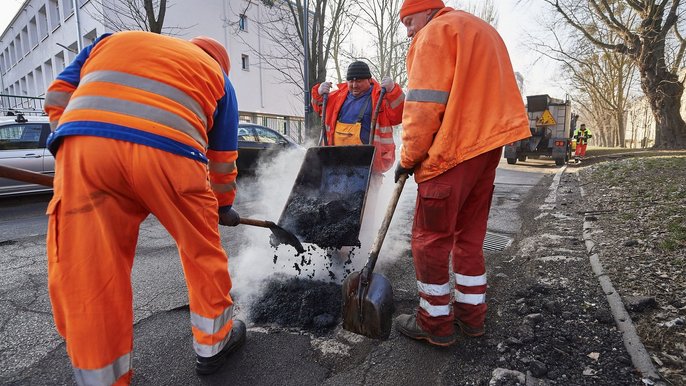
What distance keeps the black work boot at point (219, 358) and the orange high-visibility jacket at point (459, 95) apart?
1.40 meters

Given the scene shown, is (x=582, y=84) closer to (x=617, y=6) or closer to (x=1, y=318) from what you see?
(x=617, y=6)

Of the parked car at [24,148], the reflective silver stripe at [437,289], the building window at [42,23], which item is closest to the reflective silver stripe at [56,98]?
the reflective silver stripe at [437,289]

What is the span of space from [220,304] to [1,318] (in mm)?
1852

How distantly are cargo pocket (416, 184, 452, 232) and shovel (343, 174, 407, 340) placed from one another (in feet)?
1.19

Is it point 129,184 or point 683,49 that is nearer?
point 129,184

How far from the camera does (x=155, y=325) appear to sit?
2412 millimetres

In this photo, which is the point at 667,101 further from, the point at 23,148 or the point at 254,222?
the point at 23,148

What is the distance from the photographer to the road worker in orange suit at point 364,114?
364 cm

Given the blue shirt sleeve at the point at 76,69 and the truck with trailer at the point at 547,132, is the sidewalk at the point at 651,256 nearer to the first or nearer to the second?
the blue shirt sleeve at the point at 76,69

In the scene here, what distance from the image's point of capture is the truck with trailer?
1372cm

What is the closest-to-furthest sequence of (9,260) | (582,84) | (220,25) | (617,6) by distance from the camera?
1. (9,260)
2. (617,6)
3. (220,25)
4. (582,84)

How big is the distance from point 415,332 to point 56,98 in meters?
2.18

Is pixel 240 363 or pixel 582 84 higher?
pixel 582 84

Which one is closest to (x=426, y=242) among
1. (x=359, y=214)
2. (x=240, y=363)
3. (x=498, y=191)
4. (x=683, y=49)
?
(x=359, y=214)
